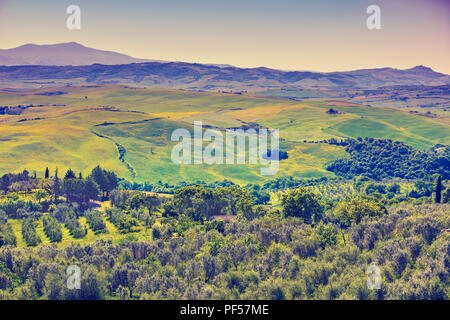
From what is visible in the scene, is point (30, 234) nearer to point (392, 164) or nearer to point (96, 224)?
point (96, 224)

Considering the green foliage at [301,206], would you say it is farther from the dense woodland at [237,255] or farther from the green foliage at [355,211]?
the green foliage at [355,211]

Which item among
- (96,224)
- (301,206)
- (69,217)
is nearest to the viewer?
(96,224)

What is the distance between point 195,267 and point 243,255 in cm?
686

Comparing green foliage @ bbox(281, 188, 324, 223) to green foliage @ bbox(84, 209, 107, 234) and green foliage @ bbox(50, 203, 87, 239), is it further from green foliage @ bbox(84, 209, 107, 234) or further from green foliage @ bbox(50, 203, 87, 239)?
green foliage @ bbox(50, 203, 87, 239)

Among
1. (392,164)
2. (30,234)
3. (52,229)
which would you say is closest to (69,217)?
(52,229)

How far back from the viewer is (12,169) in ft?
502

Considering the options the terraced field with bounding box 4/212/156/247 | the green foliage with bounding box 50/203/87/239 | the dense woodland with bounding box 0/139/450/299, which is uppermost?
the dense woodland with bounding box 0/139/450/299

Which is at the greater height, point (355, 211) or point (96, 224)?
point (355, 211)

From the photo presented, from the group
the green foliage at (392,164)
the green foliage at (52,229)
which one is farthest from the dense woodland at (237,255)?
the green foliage at (392,164)

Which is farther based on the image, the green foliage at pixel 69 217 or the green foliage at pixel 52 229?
the green foliage at pixel 69 217

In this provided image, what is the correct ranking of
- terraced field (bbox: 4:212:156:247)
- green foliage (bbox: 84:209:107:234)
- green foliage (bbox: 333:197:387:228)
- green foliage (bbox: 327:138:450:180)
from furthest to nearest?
green foliage (bbox: 327:138:450:180), green foliage (bbox: 84:209:107:234), green foliage (bbox: 333:197:387:228), terraced field (bbox: 4:212:156:247)

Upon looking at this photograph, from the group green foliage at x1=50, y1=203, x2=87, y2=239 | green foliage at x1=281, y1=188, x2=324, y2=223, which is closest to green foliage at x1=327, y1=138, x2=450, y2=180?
green foliage at x1=281, y1=188, x2=324, y2=223
